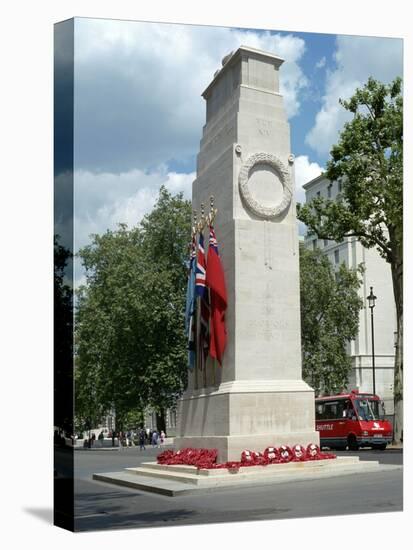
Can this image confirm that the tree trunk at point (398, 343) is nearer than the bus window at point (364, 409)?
Yes

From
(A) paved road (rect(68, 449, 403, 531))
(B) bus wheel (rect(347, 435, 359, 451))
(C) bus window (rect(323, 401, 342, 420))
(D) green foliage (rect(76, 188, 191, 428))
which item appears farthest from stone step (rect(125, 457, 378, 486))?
(D) green foliage (rect(76, 188, 191, 428))

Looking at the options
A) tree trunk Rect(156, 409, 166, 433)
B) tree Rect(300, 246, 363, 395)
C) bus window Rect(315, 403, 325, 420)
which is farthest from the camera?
tree trunk Rect(156, 409, 166, 433)

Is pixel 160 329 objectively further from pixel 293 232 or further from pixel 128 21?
pixel 128 21

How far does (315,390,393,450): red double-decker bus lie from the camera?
28.7 metres

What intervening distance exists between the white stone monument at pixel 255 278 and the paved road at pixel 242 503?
2.07 meters

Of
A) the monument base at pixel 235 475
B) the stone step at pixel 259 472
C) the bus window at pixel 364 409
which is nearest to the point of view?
the monument base at pixel 235 475

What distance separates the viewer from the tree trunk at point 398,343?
1906cm

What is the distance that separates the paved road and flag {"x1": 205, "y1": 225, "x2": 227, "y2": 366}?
3709mm

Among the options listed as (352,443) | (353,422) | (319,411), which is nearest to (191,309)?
(352,443)

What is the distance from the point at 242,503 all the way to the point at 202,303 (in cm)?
631

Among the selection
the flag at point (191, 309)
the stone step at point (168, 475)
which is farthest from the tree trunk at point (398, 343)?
the stone step at point (168, 475)

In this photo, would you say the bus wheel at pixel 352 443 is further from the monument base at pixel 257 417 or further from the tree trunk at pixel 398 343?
the monument base at pixel 257 417

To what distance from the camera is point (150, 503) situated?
45.1ft

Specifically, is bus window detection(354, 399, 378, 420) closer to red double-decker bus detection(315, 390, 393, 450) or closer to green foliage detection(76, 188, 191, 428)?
red double-decker bus detection(315, 390, 393, 450)
